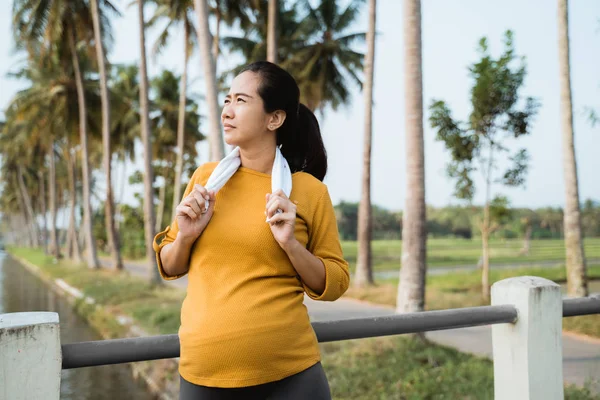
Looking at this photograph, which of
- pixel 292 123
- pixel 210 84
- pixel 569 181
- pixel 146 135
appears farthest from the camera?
pixel 146 135

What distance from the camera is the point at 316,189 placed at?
5.62 feet

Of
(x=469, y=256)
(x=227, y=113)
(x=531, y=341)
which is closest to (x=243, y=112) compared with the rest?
(x=227, y=113)

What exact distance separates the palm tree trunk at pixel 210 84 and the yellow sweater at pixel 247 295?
634cm

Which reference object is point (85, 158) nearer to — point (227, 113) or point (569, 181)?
point (569, 181)

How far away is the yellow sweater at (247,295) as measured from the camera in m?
1.49

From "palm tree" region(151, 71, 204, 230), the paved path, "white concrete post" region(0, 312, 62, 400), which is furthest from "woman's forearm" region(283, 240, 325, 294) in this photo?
"palm tree" region(151, 71, 204, 230)

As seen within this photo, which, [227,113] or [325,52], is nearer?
[227,113]

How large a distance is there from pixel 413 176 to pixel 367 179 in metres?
6.72

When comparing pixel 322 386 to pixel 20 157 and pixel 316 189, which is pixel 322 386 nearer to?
pixel 316 189

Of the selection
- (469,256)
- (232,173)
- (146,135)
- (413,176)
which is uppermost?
(146,135)

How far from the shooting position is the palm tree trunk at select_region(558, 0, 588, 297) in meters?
9.64

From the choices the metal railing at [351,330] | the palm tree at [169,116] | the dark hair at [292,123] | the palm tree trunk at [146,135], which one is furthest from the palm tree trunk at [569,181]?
the palm tree at [169,116]

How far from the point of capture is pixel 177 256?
1.60 m

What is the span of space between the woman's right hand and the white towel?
0.8 inches
